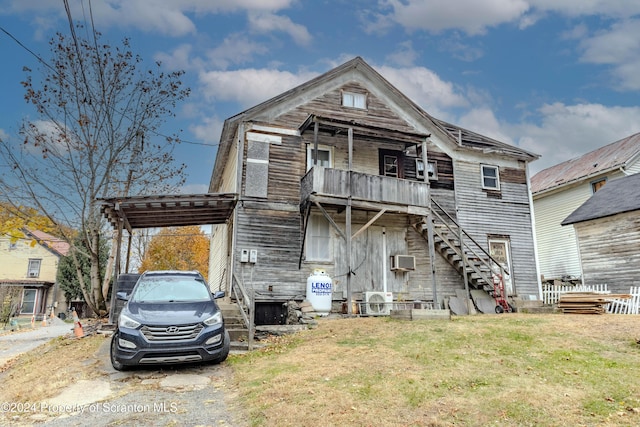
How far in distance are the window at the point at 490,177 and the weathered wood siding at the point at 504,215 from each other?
23 cm

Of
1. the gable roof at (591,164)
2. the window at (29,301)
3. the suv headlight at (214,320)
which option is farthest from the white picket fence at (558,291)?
the window at (29,301)

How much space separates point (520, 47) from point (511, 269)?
1210 cm

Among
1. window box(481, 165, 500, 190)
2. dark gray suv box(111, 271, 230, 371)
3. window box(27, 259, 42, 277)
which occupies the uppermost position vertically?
window box(481, 165, 500, 190)

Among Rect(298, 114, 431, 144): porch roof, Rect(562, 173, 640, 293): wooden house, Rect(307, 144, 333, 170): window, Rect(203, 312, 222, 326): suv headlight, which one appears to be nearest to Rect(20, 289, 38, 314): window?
Rect(307, 144, 333, 170): window

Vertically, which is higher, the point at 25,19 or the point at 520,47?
the point at 520,47

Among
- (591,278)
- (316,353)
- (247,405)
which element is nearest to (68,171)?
(316,353)

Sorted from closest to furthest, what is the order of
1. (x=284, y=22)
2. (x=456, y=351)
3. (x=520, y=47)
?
(x=456, y=351)
(x=284, y=22)
(x=520, y=47)

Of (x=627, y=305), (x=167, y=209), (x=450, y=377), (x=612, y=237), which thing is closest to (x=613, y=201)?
(x=612, y=237)

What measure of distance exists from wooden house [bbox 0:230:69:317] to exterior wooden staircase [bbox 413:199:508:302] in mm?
30158

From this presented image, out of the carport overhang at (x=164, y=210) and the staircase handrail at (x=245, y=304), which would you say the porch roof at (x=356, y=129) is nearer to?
the carport overhang at (x=164, y=210)

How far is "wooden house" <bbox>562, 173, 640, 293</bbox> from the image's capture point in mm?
16469

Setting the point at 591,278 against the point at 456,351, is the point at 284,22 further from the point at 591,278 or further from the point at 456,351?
the point at 591,278

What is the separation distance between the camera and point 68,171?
16.5 metres

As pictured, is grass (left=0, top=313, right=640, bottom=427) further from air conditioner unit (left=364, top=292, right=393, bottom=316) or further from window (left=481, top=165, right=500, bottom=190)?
window (left=481, top=165, right=500, bottom=190)
